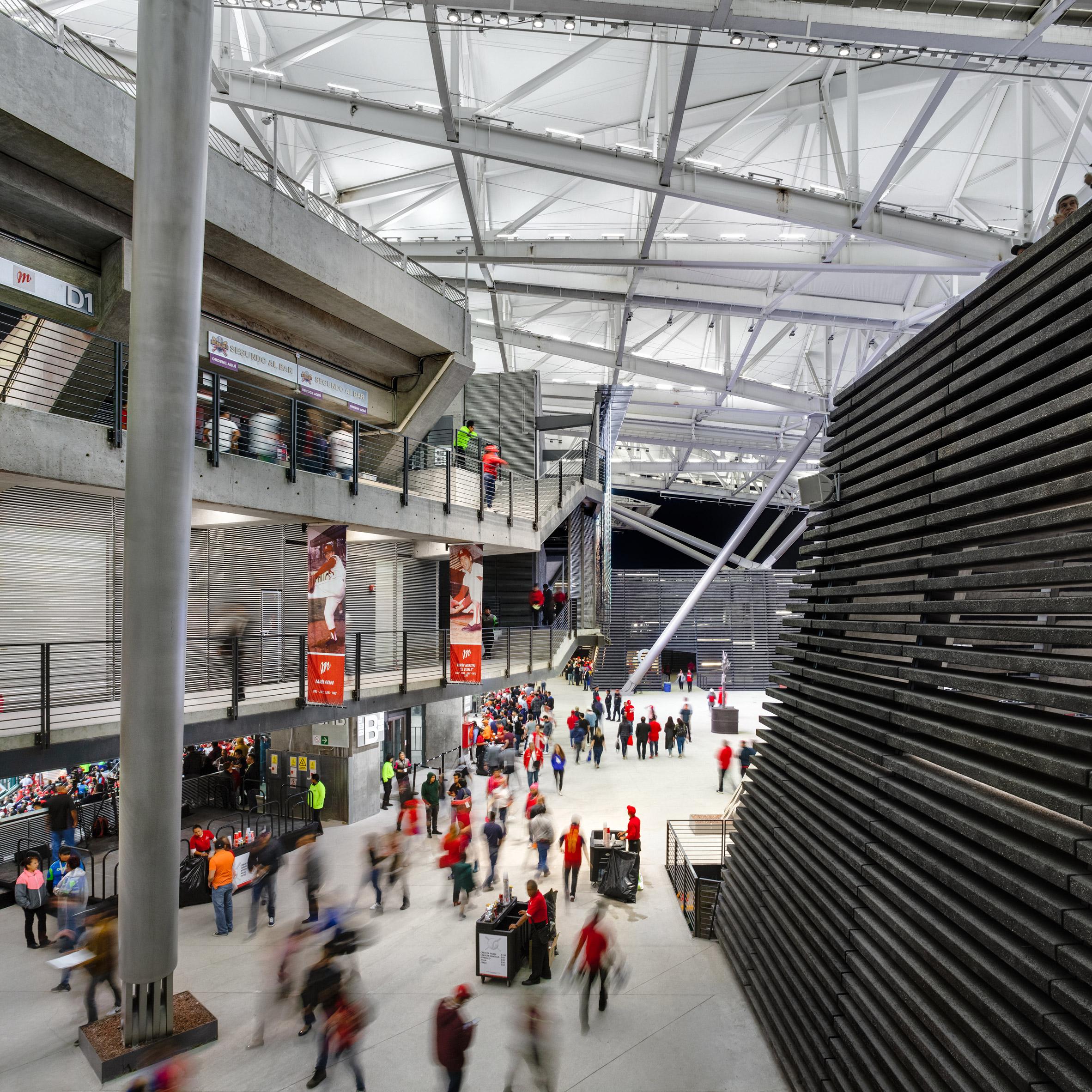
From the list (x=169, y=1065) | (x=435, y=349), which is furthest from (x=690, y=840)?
(x=435, y=349)

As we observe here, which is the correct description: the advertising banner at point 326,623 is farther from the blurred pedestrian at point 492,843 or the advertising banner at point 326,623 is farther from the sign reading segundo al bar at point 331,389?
the sign reading segundo al bar at point 331,389

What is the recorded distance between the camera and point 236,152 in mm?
11766

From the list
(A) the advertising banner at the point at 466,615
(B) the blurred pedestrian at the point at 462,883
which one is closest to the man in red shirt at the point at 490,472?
(A) the advertising banner at the point at 466,615

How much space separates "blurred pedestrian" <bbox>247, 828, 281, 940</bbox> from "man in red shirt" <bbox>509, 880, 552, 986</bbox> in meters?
3.91

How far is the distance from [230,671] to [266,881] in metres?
3.80

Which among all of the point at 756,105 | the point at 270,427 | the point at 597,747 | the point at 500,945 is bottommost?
the point at 597,747

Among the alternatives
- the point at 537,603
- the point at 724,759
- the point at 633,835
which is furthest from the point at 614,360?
the point at 633,835

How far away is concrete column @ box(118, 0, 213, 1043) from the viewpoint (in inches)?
276

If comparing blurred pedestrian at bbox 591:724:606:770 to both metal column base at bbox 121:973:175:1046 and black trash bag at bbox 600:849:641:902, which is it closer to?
black trash bag at bbox 600:849:641:902

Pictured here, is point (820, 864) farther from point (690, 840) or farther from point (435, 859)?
point (435, 859)

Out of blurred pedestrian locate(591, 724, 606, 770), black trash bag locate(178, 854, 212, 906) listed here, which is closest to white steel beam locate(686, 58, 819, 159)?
black trash bag locate(178, 854, 212, 906)

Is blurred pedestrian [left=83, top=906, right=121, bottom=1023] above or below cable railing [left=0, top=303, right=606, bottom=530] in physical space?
below

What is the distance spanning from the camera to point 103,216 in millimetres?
10148

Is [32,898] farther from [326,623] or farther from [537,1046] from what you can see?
[537,1046]
